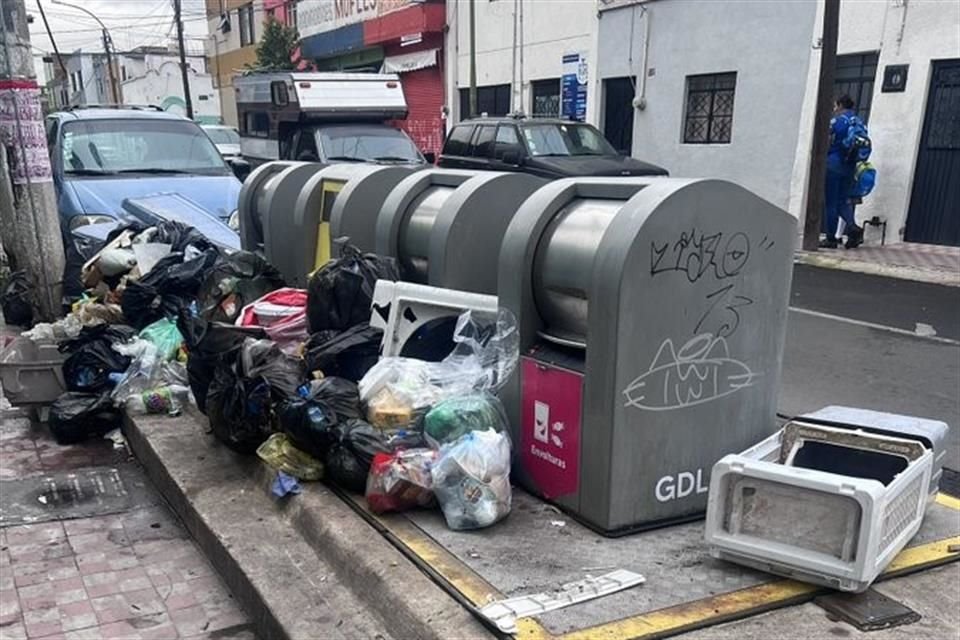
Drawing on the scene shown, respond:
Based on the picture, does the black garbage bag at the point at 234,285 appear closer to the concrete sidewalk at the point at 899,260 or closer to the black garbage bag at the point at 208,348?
the black garbage bag at the point at 208,348

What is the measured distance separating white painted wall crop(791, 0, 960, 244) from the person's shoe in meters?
0.42

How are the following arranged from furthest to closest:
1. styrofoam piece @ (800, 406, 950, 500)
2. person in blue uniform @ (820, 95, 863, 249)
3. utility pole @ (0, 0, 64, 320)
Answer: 1. person in blue uniform @ (820, 95, 863, 249)
2. utility pole @ (0, 0, 64, 320)
3. styrofoam piece @ (800, 406, 950, 500)

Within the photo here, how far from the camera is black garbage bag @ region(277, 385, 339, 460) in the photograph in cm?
335

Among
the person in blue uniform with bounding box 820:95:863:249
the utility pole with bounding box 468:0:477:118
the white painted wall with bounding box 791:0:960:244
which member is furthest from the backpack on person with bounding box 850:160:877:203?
the utility pole with bounding box 468:0:477:118

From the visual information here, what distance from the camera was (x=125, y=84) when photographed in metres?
55.0

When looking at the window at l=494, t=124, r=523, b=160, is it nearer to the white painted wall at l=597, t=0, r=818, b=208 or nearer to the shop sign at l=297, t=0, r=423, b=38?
the white painted wall at l=597, t=0, r=818, b=208

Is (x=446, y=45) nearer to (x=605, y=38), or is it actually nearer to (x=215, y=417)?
(x=605, y=38)

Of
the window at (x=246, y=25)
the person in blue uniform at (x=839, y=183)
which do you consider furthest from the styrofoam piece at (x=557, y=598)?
the window at (x=246, y=25)

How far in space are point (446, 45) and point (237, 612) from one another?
22.4 meters

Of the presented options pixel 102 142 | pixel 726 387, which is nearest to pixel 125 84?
pixel 102 142

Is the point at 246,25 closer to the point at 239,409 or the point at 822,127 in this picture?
the point at 822,127

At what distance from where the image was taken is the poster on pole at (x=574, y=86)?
59.9 ft

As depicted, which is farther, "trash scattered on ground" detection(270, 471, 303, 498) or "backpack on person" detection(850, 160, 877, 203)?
"backpack on person" detection(850, 160, 877, 203)

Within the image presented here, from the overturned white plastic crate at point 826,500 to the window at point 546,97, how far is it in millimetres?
17188
